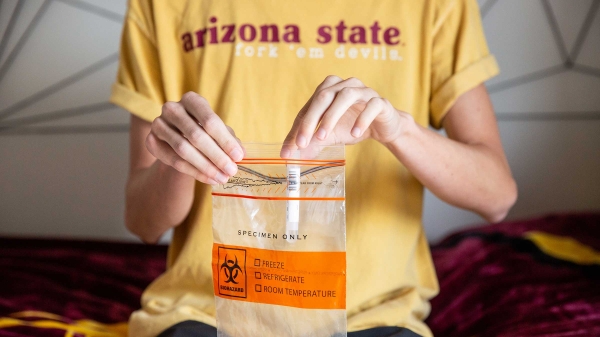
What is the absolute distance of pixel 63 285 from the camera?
124 cm

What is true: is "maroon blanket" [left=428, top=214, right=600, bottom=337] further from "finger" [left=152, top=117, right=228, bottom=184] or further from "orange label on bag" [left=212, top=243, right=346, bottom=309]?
"finger" [left=152, top=117, right=228, bottom=184]

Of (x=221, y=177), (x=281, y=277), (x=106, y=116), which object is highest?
(x=106, y=116)

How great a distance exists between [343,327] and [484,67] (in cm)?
47

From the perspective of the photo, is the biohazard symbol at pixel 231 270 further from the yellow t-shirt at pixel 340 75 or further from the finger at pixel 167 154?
the yellow t-shirt at pixel 340 75

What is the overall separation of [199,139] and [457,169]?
0.36 meters

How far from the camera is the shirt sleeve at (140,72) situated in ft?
2.68

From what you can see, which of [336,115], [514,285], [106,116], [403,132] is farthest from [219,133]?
[106,116]

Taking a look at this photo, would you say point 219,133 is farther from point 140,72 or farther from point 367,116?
point 140,72

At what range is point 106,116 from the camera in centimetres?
172

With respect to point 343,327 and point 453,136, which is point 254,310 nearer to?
point 343,327

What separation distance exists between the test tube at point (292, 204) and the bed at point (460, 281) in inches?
18.8

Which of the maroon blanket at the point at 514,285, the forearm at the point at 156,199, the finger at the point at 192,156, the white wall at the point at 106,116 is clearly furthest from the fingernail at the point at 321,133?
the white wall at the point at 106,116

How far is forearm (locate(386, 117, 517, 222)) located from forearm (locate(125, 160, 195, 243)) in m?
0.28

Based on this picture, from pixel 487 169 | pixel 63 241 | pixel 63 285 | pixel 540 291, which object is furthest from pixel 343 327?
pixel 63 241
